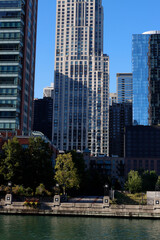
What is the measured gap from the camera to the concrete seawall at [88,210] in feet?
219

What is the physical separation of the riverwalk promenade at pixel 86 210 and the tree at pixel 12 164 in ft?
41.2

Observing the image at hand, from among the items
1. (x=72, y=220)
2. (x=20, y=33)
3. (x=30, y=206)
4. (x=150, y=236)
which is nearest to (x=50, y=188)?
(x=30, y=206)

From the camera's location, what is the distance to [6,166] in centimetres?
8350

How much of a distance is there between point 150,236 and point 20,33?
89.0 metres

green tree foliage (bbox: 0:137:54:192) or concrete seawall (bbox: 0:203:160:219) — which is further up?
green tree foliage (bbox: 0:137:54:192)

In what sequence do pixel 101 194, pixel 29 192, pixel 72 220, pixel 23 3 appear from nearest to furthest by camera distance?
pixel 72 220 → pixel 29 192 → pixel 23 3 → pixel 101 194

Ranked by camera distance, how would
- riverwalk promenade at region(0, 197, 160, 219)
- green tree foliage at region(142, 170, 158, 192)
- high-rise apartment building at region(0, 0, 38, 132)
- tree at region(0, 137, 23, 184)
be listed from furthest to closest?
green tree foliage at region(142, 170, 158, 192)
high-rise apartment building at region(0, 0, 38, 132)
tree at region(0, 137, 23, 184)
riverwalk promenade at region(0, 197, 160, 219)

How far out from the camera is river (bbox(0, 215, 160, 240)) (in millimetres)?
47438

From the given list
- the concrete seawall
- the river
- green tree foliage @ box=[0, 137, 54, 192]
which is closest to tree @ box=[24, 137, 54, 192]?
green tree foliage @ box=[0, 137, 54, 192]

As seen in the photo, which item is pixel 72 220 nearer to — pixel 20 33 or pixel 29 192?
pixel 29 192

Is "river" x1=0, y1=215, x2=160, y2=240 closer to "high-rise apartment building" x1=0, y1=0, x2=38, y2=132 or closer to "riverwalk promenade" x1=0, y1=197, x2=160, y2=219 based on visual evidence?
"riverwalk promenade" x1=0, y1=197, x2=160, y2=219

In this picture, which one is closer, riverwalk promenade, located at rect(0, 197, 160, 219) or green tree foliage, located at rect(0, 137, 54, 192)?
riverwalk promenade, located at rect(0, 197, 160, 219)

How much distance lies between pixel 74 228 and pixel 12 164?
33527 millimetres

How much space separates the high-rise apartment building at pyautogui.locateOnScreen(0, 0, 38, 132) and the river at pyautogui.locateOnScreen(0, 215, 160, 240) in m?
56.6
